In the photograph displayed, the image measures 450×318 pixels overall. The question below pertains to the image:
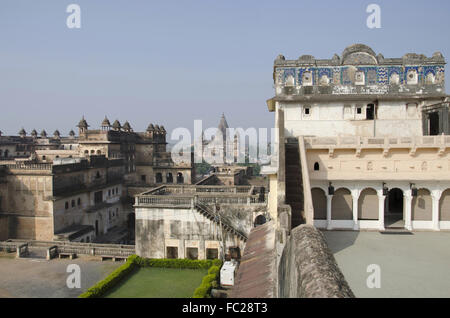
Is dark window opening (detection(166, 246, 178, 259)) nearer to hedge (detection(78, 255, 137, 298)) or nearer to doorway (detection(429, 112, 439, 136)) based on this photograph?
hedge (detection(78, 255, 137, 298))

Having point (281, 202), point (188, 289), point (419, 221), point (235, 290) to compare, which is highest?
point (281, 202)

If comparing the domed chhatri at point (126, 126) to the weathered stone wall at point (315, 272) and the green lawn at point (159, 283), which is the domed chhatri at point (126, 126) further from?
the weathered stone wall at point (315, 272)

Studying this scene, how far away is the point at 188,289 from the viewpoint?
20875 mm

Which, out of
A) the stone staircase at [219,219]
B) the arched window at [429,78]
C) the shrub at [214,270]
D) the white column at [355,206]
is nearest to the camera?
the white column at [355,206]

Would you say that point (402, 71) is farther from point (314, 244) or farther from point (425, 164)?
point (314, 244)

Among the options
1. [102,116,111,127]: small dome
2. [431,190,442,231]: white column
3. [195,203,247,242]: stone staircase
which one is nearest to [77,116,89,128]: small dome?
[102,116,111,127]: small dome

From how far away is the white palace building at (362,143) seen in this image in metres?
16.2

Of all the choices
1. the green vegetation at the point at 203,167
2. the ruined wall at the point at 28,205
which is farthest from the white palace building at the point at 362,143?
the green vegetation at the point at 203,167

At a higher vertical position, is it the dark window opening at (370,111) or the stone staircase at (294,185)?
the dark window opening at (370,111)

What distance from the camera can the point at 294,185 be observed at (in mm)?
15859

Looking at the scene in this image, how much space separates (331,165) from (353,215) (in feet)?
8.36

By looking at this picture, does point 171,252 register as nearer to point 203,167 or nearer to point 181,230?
point 181,230

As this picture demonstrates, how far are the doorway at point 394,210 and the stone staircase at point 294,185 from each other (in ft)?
16.0
